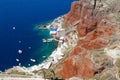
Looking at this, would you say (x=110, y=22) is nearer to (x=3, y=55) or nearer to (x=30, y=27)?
(x=3, y=55)

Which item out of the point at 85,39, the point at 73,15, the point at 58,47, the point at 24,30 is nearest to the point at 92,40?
the point at 85,39

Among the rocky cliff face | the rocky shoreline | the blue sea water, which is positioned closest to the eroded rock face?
the rocky cliff face

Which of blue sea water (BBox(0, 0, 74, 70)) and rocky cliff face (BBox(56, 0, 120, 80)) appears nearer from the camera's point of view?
rocky cliff face (BBox(56, 0, 120, 80))

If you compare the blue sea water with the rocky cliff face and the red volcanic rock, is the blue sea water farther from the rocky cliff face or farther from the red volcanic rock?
the rocky cliff face

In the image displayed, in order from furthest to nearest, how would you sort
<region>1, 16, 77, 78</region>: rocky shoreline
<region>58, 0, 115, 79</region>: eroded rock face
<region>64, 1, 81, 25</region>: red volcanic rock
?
1. <region>64, 1, 81, 25</region>: red volcanic rock
2. <region>1, 16, 77, 78</region>: rocky shoreline
3. <region>58, 0, 115, 79</region>: eroded rock face

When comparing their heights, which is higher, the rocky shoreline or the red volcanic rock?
the red volcanic rock

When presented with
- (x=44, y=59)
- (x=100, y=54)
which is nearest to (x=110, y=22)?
(x=44, y=59)


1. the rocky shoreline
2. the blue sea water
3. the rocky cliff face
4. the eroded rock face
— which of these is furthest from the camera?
the blue sea water
